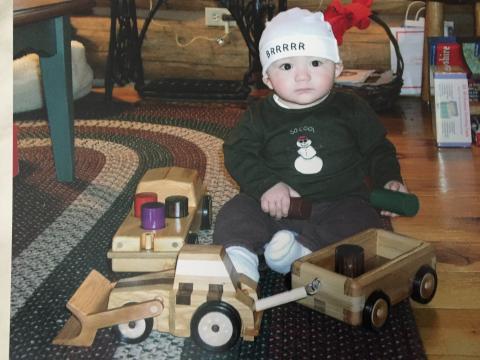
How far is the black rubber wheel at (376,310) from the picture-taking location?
83cm

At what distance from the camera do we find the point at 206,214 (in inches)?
44.7

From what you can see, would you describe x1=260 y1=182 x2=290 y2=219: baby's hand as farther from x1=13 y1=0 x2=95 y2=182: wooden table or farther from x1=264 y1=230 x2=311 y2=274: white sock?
x1=13 y1=0 x2=95 y2=182: wooden table

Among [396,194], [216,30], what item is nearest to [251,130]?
[396,194]

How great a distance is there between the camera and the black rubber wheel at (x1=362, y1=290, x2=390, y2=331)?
826mm

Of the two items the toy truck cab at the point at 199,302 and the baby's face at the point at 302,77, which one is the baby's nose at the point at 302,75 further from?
the toy truck cab at the point at 199,302

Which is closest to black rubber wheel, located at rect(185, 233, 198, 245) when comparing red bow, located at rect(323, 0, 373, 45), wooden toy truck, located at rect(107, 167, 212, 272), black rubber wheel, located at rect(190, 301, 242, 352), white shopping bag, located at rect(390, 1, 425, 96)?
wooden toy truck, located at rect(107, 167, 212, 272)

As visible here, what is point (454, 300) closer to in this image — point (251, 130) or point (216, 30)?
point (251, 130)

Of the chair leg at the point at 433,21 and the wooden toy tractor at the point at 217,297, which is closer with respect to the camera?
the wooden toy tractor at the point at 217,297

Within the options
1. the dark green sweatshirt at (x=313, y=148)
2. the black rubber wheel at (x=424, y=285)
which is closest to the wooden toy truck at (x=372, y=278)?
the black rubber wheel at (x=424, y=285)

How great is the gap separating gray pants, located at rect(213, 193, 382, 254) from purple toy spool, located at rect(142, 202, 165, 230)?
85 millimetres

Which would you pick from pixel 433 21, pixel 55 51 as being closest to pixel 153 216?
pixel 55 51

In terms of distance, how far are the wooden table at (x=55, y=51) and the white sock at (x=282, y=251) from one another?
47 cm

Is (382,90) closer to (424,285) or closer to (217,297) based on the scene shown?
(424,285)

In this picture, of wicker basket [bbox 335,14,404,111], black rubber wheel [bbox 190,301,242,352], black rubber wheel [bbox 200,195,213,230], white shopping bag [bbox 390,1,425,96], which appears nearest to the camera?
black rubber wheel [bbox 190,301,242,352]
